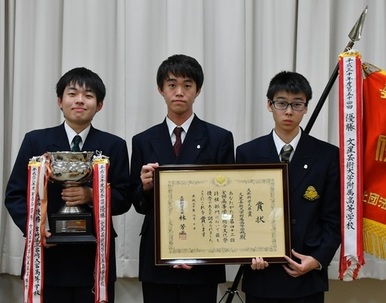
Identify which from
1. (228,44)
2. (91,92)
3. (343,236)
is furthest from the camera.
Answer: (228,44)

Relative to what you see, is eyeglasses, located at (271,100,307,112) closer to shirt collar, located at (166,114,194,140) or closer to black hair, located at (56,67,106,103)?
shirt collar, located at (166,114,194,140)

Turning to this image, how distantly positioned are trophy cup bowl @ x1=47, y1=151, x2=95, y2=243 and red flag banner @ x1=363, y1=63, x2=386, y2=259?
3.52 ft

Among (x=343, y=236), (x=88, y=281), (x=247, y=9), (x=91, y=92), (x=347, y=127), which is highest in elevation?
(x=247, y=9)

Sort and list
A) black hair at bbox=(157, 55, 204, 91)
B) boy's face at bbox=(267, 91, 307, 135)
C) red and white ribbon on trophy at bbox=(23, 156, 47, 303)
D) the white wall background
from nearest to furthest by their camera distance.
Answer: red and white ribbon on trophy at bbox=(23, 156, 47, 303)
boy's face at bbox=(267, 91, 307, 135)
black hair at bbox=(157, 55, 204, 91)
the white wall background

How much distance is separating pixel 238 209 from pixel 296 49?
1.03 m

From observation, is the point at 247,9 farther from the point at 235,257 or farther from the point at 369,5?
the point at 235,257

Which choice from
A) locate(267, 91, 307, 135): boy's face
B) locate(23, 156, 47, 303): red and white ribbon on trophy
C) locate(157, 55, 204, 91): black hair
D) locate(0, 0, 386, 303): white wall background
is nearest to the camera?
locate(23, 156, 47, 303): red and white ribbon on trophy

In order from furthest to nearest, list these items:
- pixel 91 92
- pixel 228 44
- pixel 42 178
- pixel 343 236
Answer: pixel 228 44
pixel 91 92
pixel 343 236
pixel 42 178

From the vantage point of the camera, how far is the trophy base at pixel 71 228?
1.74 meters

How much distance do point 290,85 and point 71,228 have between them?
99cm

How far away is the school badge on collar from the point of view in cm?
179

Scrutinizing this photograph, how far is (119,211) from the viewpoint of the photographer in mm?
1904

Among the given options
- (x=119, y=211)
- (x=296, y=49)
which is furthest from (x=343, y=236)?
(x=296, y=49)

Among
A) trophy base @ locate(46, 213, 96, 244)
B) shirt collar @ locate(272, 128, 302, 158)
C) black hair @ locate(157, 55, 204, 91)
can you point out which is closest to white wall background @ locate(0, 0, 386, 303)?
black hair @ locate(157, 55, 204, 91)
